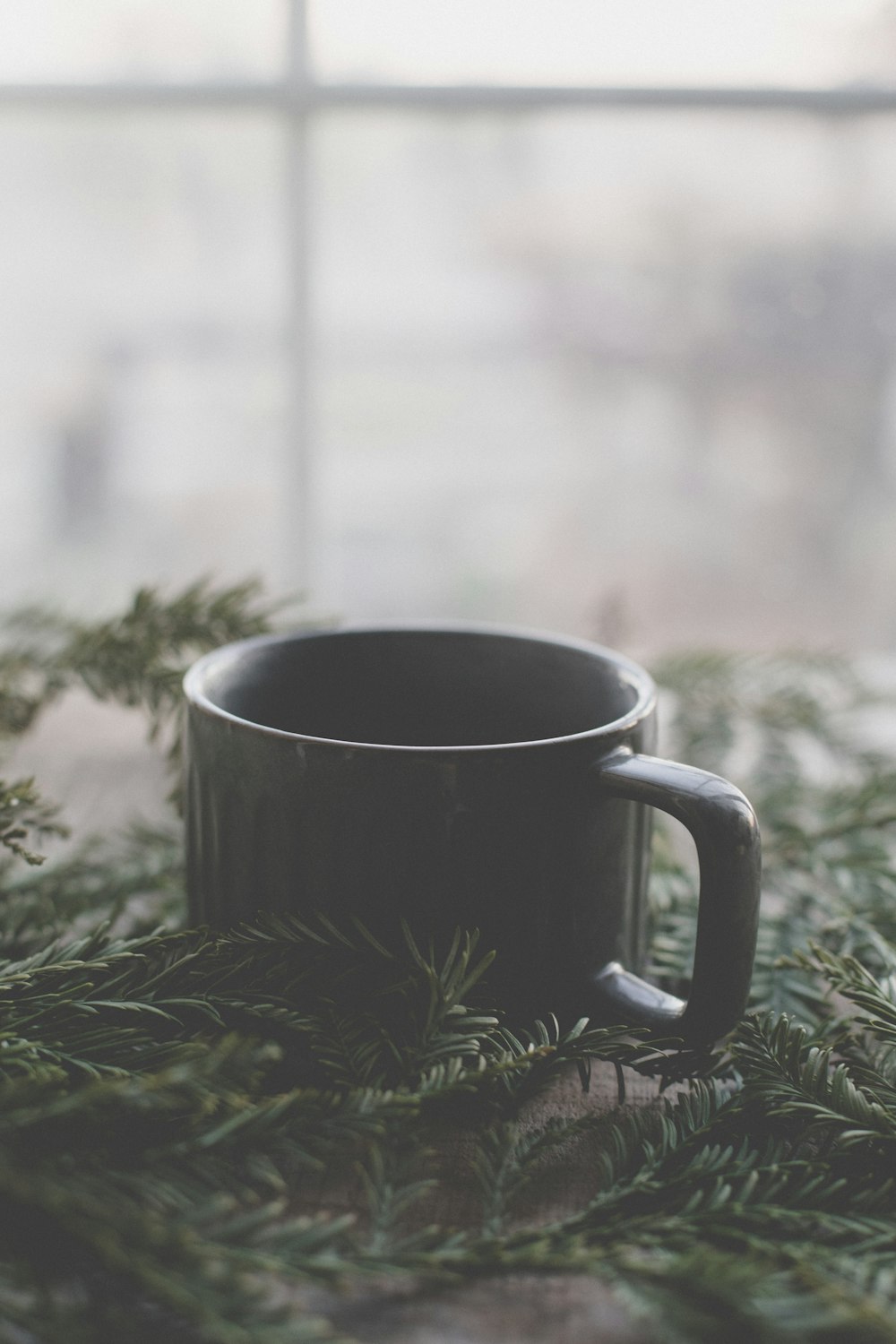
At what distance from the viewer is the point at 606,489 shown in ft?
4.35

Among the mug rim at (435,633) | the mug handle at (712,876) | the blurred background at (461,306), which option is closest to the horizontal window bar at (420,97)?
the blurred background at (461,306)

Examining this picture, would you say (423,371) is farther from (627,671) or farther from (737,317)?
(627,671)

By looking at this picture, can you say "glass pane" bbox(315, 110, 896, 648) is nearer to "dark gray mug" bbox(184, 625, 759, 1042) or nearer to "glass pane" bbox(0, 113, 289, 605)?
"glass pane" bbox(0, 113, 289, 605)

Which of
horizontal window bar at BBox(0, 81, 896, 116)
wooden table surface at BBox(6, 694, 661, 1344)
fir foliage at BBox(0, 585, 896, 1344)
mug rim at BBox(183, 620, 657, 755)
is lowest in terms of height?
wooden table surface at BBox(6, 694, 661, 1344)

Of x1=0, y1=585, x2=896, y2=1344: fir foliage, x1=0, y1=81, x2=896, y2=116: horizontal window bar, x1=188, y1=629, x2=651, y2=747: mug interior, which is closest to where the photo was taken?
x1=0, y1=585, x2=896, y2=1344: fir foliage

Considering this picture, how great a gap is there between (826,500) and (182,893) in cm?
109

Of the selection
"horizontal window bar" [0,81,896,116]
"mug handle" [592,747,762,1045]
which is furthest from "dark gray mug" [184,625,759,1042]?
"horizontal window bar" [0,81,896,116]

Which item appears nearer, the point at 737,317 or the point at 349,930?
the point at 349,930

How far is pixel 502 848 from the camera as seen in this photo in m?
0.27

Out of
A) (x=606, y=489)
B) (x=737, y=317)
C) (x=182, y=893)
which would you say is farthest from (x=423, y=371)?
(x=182, y=893)

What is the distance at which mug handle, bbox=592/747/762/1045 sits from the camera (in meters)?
0.27

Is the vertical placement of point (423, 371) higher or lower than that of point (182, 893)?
higher

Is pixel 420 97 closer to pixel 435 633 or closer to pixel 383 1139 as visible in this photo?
pixel 435 633

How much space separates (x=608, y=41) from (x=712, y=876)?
3.67 feet
